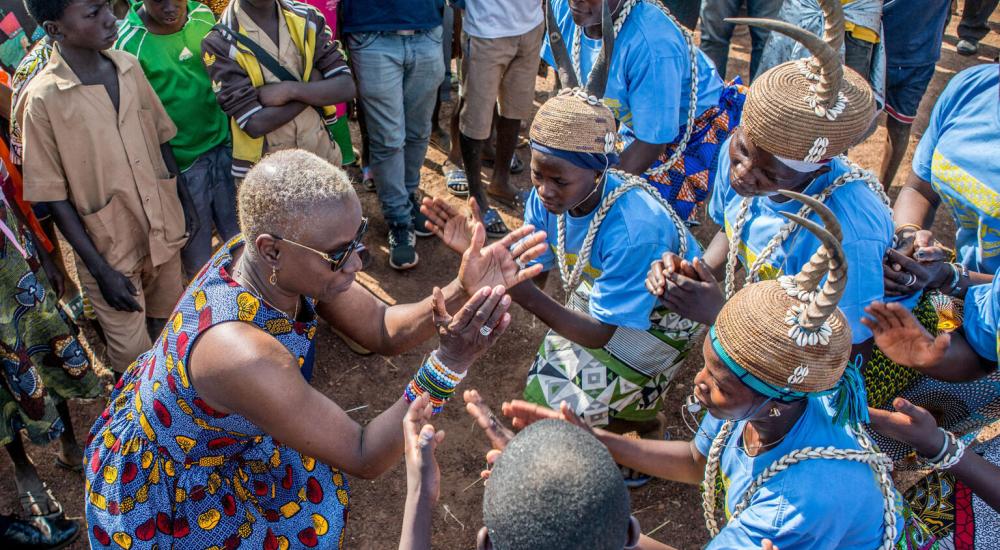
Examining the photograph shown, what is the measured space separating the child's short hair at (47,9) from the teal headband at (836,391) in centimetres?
291

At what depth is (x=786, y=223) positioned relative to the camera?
2938mm

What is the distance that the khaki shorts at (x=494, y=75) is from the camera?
5.24 metres

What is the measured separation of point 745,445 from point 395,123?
3.11 m

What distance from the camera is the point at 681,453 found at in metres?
2.90

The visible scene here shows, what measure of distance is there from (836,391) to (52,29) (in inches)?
133

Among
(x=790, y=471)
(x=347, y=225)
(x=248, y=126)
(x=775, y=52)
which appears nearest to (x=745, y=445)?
(x=790, y=471)

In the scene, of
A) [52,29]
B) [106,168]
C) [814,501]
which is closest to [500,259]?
[814,501]

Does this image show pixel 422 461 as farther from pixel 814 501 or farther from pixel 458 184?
pixel 458 184

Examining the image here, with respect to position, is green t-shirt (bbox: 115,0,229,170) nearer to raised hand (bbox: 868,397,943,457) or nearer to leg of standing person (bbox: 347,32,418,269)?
leg of standing person (bbox: 347,32,418,269)

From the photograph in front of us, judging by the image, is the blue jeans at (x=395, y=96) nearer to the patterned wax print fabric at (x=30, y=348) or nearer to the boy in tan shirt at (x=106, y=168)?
the boy in tan shirt at (x=106, y=168)

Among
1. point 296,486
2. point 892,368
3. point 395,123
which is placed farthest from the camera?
point 395,123

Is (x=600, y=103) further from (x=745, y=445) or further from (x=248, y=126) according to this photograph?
(x=248, y=126)

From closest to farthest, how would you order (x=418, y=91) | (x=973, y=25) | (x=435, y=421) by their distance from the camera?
(x=435, y=421) → (x=418, y=91) → (x=973, y=25)

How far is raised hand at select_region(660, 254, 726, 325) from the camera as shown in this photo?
117 inches
